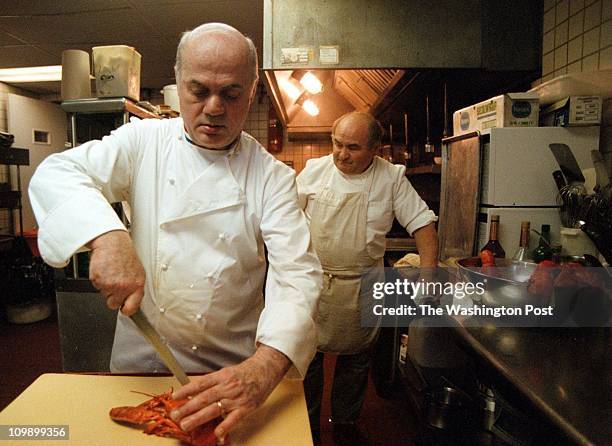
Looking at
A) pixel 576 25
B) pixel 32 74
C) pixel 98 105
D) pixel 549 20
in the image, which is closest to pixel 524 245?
pixel 576 25

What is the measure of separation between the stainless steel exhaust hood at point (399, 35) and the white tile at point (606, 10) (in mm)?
562

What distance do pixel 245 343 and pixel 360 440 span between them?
4.60ft

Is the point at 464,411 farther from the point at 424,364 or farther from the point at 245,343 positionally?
the point at 245,343

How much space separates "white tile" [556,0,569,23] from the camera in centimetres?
207

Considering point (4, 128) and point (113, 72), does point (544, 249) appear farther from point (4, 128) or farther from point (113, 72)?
point (4, 128)

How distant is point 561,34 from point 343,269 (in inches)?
64.3

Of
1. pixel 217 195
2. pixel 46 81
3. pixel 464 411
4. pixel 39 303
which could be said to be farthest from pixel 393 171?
pixel 46 81

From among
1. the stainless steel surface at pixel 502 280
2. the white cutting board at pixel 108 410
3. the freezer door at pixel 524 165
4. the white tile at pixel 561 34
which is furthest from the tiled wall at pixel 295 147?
the white cutting board at pixel 108 410

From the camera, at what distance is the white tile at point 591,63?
1836 mm

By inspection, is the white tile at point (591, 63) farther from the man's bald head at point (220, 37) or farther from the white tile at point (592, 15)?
the man's bald head at point (220, 37)

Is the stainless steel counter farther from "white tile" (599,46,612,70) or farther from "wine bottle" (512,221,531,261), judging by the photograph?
"white tile" (599,46,612,70)

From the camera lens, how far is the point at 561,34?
212 centimetres

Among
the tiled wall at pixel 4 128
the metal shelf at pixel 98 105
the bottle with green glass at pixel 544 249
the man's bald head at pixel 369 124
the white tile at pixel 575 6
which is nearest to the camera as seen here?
the bottle with green glass at pixel 544 249

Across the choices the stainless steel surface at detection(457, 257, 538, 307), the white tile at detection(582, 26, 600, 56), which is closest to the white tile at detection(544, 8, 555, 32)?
the white tile at detection(582, 26, 600, 56)
